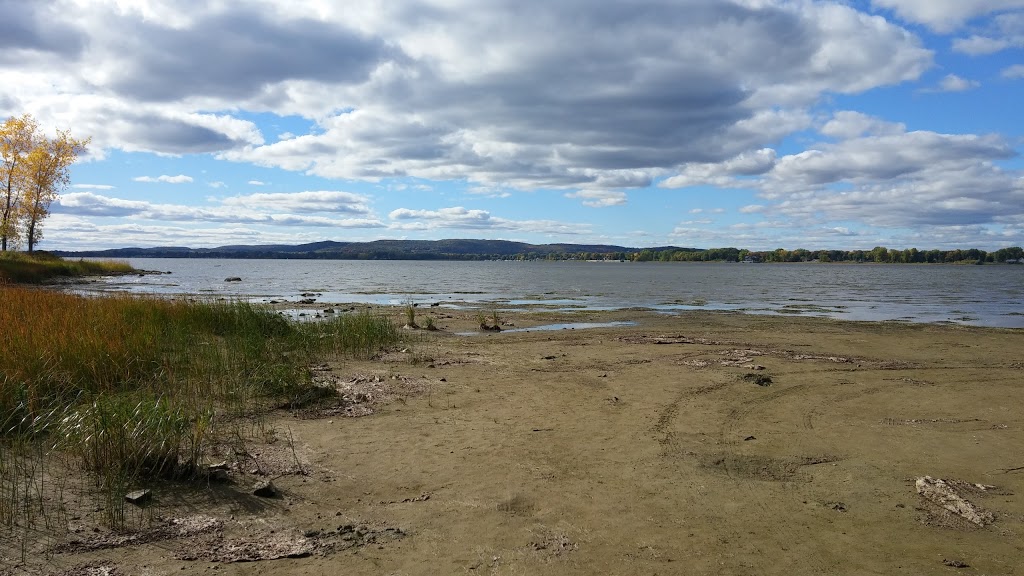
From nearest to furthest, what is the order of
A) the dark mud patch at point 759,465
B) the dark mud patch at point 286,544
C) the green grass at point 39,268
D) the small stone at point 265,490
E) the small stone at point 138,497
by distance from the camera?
the dark mud patch at point 286,544 < the small stone at point 138,497 < the small stone at point 265,490 < the dark mud patch at point 759,465 < the green grass at point 39,268

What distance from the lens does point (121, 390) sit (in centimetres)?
829

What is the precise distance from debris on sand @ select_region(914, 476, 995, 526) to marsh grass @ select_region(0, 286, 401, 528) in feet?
24.4

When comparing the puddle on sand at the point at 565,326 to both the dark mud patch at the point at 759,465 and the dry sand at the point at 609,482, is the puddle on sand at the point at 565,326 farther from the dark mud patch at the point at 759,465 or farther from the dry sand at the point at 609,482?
the dark mud patch at the point at 759,465

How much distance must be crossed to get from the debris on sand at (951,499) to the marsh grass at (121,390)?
7444 mm

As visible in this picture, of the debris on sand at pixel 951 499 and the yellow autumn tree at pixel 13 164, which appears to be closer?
the debris on sand at pixel 951 499

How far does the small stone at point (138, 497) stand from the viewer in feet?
17.8

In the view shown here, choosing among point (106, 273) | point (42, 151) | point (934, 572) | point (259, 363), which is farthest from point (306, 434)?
point (106, 273)

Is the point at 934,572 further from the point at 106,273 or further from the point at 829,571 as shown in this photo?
the point at 106,273

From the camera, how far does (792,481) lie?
6.80 meters

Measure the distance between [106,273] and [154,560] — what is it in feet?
228

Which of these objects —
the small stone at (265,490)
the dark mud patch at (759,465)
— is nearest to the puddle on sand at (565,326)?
the dark mud patch at (759,465)

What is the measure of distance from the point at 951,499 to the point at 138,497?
7810 mm

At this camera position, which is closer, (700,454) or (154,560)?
(154,560)

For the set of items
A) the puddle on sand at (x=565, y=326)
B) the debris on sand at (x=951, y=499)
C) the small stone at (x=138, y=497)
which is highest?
the small stone at (x=138, y=497)
